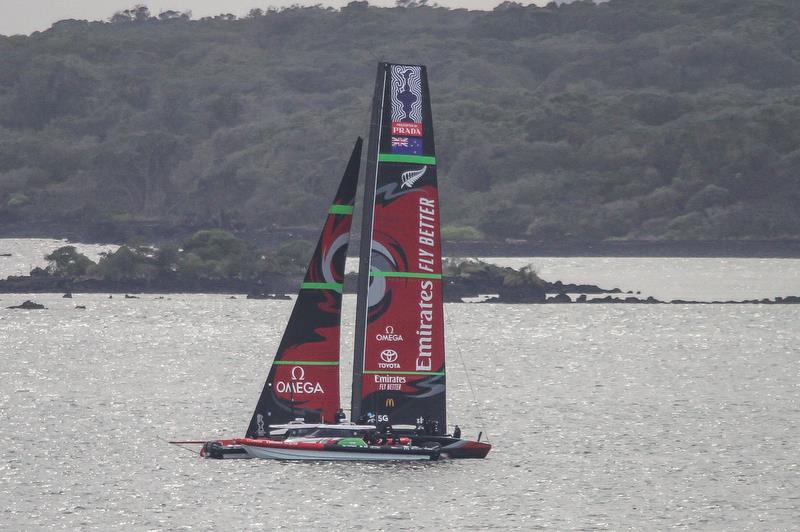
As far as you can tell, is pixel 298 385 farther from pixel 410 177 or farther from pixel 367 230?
pixel 410 177

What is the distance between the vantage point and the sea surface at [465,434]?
4366cm

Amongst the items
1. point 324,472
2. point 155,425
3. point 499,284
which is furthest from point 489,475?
point 499,284

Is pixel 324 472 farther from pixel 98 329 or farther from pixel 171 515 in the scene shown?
pixel 98 329

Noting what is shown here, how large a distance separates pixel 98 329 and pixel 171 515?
234 feet

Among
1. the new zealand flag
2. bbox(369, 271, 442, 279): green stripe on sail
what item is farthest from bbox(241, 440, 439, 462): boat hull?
the new zealand flag

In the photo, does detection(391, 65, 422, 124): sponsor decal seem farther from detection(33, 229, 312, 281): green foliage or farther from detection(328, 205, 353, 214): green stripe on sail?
detection(33, 229, 312, 281): green foliage

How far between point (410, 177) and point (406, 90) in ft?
7.67

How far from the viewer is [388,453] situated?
44.5 meters

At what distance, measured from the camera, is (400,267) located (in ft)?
147

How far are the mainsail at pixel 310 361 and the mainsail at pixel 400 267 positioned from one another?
1.28 m

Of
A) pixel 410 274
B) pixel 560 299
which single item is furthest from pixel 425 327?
pixel 560 299

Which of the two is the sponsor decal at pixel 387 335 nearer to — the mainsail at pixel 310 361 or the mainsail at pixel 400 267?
the mainsail at pixel 400 267

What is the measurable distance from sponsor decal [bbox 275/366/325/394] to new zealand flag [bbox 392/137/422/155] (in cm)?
679

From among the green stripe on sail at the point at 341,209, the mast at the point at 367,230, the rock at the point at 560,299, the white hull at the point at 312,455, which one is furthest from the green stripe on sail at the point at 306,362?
the rock at the point at 560,299
